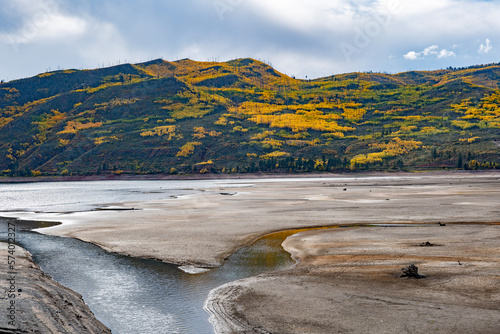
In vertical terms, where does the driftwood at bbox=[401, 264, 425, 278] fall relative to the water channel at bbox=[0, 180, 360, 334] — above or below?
above

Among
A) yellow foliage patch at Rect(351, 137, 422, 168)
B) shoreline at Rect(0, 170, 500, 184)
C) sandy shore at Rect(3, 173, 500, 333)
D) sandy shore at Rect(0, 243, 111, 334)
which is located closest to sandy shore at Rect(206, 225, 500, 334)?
sandy shore at Rect(3, 173, 500, 333)

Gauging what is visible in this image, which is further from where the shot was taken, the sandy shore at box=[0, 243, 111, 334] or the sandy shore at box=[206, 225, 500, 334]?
the sandy shore at box=[206, 225, 500, 334]

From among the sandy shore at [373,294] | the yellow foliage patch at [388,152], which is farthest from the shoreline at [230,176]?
the sandy shore at [373,294]

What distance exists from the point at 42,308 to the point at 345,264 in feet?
42.8

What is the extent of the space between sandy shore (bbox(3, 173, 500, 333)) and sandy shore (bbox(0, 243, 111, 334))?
435 cm

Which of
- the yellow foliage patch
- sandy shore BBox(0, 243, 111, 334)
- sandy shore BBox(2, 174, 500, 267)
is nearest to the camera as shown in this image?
sandy shore BBox(0, 243, 111, 334)

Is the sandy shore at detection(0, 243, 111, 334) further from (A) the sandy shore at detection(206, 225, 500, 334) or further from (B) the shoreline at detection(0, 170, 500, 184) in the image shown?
(B) the shoreline at detection(0, 170, 500, 184)

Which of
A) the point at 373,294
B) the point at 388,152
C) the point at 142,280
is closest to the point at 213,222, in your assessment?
the point at 142,280

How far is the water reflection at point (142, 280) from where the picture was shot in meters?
13.9

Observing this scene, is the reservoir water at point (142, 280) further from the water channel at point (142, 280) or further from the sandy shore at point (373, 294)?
the sandy shore at point (373, 294)

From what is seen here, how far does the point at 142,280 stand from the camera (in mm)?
18922

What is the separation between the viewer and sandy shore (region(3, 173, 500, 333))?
1247cm

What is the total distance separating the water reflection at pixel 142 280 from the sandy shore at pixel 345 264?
898 millimetres

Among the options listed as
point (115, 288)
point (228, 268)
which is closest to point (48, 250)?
point (115, 288)
